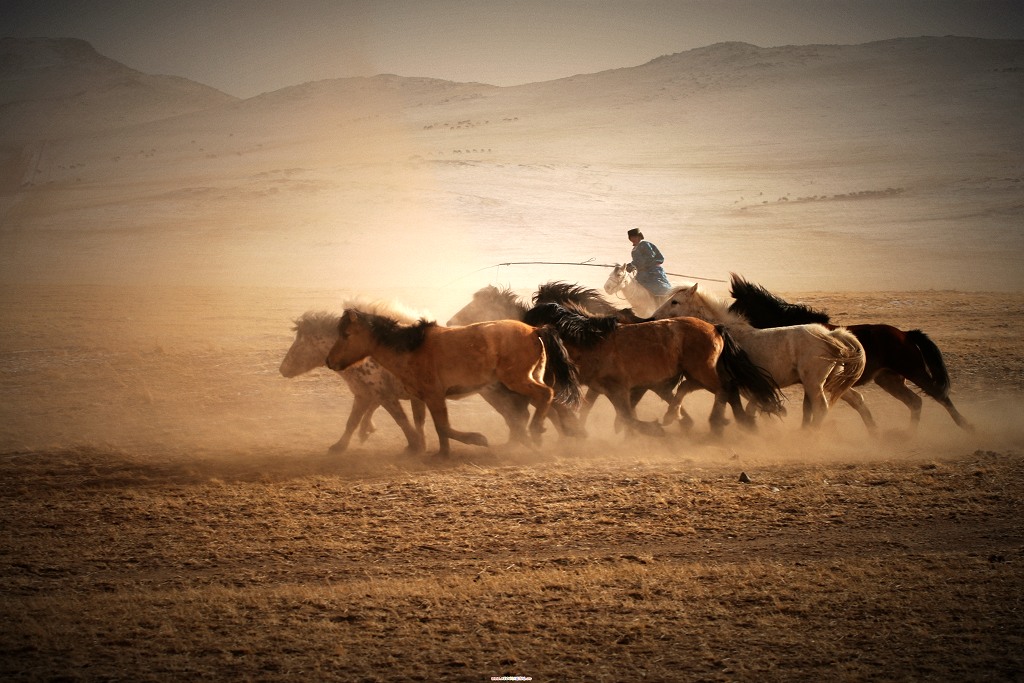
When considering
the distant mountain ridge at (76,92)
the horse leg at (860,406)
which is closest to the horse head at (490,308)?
the horse leg at (860,406)

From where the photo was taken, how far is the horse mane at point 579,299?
1067cm

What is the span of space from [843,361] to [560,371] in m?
2.92

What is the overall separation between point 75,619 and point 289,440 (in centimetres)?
491

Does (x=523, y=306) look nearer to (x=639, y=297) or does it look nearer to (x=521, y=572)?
(x=639, y=297)

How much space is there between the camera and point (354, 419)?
9484mm

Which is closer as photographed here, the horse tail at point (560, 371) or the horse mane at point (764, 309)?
the horse tail at point (560, 371)

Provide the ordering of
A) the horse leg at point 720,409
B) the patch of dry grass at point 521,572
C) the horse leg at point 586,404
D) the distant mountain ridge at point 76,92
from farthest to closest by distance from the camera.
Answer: the distant mountain ridge at point 76,92
the horse leg at point 586,404
the horse leg at point 720,409
the patch of dry grass at point 521,572

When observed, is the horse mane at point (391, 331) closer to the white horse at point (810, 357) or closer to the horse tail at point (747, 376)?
the horse tail at point (747, 376)

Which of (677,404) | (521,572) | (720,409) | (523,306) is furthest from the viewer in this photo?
(523,306)

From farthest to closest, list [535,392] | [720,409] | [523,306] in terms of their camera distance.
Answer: [523,306], [720,409], [535,392]

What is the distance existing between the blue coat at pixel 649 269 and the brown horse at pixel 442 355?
4055 millimetres

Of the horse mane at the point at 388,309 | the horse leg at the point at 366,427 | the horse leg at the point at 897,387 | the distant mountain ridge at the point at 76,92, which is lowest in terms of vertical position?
the horse leg at the point at 366,427

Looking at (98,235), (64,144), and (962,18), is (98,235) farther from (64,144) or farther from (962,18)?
(962,18)

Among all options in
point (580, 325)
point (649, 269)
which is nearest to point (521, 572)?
point (580, 325)
